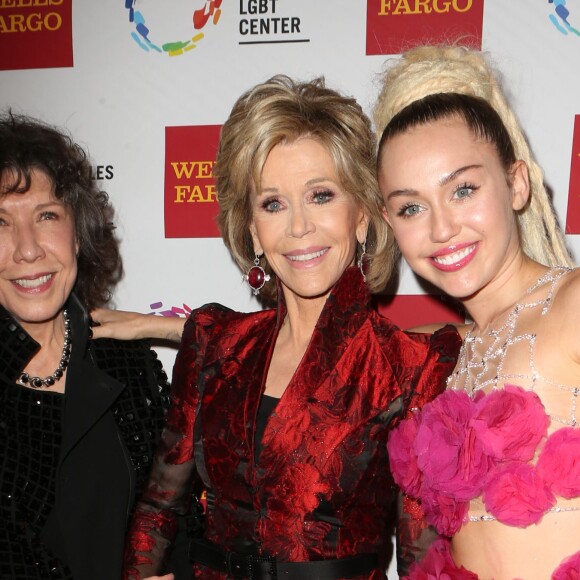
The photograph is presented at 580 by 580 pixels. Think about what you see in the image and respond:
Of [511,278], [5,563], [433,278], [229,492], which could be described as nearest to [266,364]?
[229,492]

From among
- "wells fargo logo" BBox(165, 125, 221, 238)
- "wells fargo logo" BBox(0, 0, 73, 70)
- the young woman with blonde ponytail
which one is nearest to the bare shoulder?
the young woman with blonde ponytail

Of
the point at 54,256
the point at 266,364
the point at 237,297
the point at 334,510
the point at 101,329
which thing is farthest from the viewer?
the point at 237,297

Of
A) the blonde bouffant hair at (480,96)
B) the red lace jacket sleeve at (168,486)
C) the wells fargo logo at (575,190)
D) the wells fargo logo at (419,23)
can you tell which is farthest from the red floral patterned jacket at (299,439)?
the wells fargo logo at (419,23)

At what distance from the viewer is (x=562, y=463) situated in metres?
1.47

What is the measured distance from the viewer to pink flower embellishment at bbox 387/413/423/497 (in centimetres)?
172

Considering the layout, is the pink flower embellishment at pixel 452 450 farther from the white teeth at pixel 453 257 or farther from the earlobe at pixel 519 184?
the earlobe at pixel 519 184

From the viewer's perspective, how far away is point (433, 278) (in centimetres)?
174

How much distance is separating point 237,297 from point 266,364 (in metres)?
0.67

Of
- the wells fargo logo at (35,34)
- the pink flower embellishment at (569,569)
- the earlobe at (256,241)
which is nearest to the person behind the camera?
the pink flower embellishment at (569,569)

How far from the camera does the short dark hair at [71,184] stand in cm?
212

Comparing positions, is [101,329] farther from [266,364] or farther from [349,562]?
[349,562]

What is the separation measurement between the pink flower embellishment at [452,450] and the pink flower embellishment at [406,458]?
1.6 inches

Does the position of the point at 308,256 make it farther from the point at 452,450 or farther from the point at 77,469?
the point at 77,469

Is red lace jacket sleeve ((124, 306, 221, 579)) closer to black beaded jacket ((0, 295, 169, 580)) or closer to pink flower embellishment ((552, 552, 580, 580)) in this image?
black beaded jacket ((0, 295, 169, 580))
